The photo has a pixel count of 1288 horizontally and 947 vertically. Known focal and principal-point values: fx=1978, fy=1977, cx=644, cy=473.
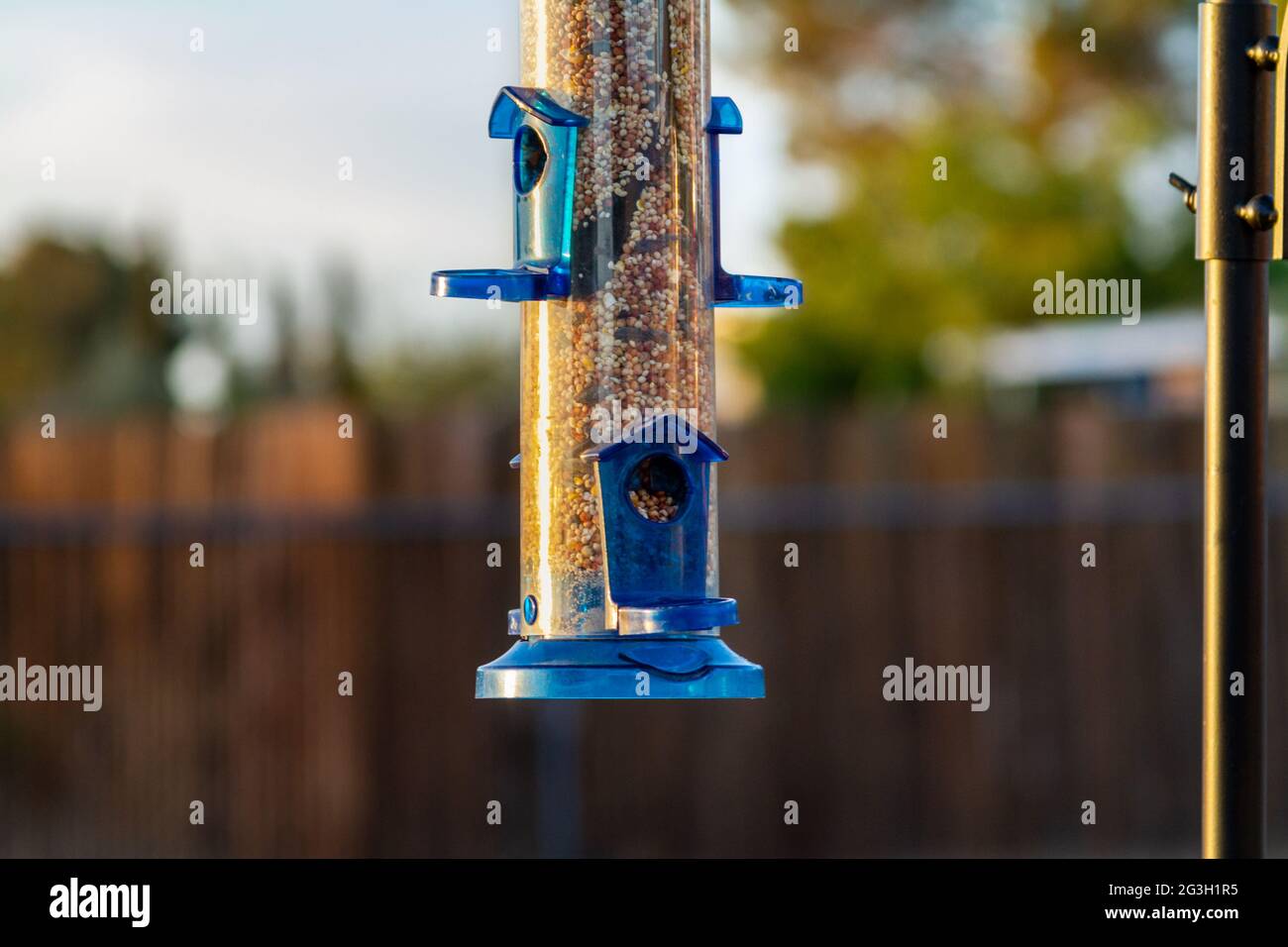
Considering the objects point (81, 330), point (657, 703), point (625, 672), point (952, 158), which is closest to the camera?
point (625, 672)

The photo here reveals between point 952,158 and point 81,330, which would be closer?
point 81,330

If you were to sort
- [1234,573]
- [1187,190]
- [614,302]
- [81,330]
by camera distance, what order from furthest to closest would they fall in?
[81,330]
[614,302]
[1187,190]
[1234,573]

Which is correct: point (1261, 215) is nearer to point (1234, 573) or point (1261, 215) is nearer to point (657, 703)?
point (1234, 573)


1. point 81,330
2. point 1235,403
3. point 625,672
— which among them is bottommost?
point 625,672

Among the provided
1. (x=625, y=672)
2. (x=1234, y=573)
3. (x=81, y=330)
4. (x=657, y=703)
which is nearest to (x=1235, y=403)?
(x=1234, y=573)

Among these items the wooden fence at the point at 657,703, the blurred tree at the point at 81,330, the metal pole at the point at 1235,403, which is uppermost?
the blurred tree at the point at 81,330

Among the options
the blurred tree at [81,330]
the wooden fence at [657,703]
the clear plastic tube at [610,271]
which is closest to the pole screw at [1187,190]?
the clear plastic tube at [610,271]

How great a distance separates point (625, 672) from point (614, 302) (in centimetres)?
64

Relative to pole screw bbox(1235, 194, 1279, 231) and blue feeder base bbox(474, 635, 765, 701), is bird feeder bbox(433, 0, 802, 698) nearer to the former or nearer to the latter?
blue feeder base bbox(474, 635, 765, 701)

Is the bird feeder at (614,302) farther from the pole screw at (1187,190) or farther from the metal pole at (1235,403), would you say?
the metal pole at (1235,403)

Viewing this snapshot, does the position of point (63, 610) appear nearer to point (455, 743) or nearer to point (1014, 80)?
point (455, 743)

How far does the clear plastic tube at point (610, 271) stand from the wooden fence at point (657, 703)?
5.41m

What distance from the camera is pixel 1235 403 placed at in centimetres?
251

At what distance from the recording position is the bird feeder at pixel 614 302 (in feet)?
10.4
